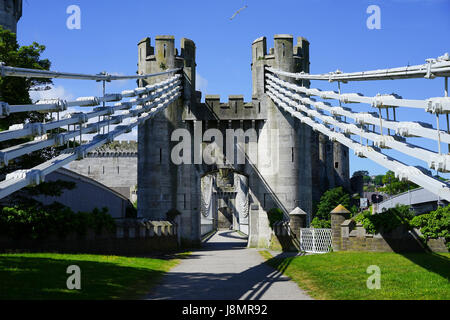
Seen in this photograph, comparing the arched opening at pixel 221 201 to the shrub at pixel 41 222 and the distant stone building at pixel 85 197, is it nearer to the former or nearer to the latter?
the distant stone building at pixel 85 197

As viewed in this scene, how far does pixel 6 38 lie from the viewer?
2116cm

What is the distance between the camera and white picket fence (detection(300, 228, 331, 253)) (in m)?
23.5

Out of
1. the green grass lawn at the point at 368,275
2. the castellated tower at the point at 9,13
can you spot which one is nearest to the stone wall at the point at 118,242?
the green grass lawn at the point at 368,275

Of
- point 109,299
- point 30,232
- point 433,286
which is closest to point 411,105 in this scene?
point 433,286

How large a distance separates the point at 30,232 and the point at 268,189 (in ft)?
51.6

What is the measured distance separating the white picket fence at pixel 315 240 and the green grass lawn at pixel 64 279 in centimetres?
889

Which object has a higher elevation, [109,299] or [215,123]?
[215,123]

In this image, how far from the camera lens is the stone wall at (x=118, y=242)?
19.3 m

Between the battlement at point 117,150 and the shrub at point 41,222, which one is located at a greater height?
the battlement at point 117,150

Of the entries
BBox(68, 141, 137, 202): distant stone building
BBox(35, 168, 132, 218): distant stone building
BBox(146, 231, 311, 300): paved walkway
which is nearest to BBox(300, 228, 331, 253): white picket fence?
BBox(146, 231, 311, 300): paved walkway

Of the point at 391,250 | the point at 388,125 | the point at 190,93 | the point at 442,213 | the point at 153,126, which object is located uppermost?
the point at 190,93

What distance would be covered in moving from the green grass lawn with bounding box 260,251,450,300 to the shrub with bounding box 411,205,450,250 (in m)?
0.99

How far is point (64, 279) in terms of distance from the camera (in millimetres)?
12297
